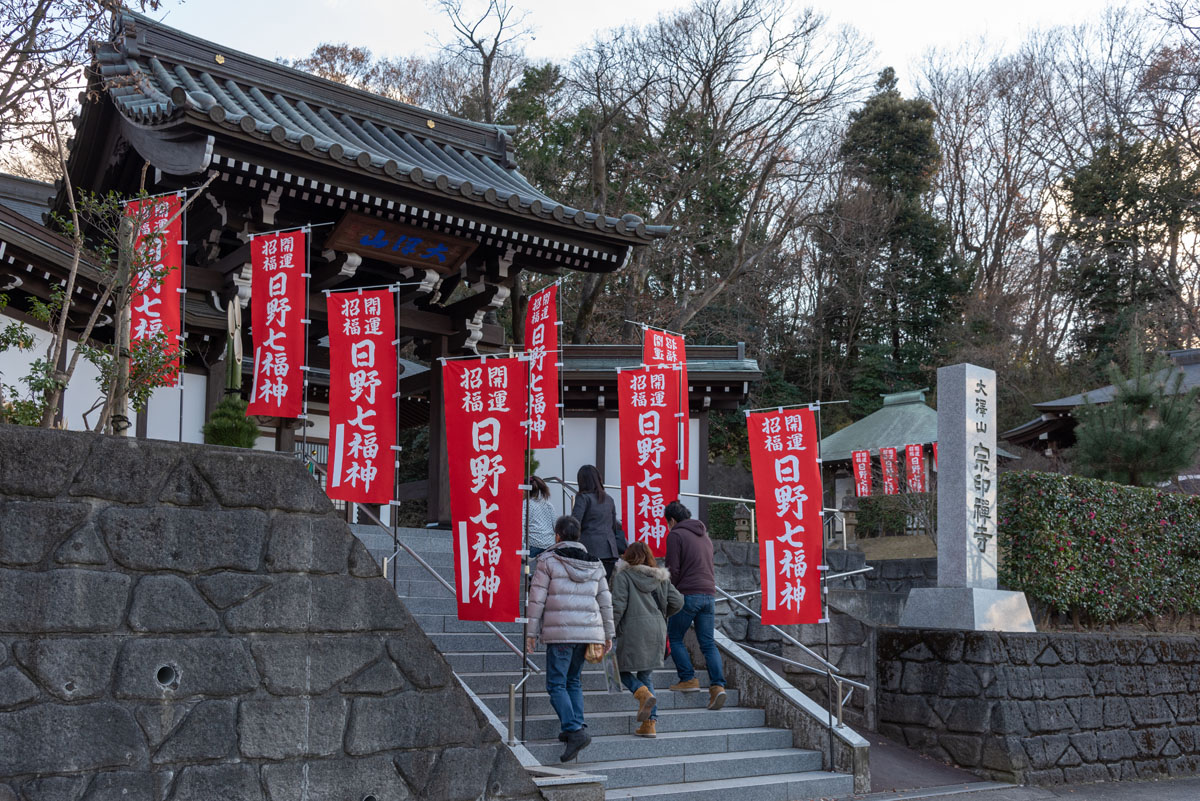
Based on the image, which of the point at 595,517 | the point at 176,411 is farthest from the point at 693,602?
the point at 176,411

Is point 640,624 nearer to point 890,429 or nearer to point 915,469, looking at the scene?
point 915,469

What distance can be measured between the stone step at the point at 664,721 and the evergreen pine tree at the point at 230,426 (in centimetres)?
553

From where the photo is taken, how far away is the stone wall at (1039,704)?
966cm

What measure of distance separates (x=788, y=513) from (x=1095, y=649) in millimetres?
4324

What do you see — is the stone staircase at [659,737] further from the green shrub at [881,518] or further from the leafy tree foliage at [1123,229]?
the leafy tree foliage at [1123,229]

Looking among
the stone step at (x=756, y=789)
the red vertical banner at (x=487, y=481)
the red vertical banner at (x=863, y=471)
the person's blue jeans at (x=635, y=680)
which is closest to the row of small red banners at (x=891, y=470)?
the red vertical banner at (x=863, y=471)

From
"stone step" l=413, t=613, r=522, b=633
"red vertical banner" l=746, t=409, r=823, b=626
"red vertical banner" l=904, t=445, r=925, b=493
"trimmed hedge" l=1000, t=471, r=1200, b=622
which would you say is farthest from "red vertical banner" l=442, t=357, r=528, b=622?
"red vertical banner" l=904, t=445, r=925, b=493

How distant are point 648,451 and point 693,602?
6.51ft

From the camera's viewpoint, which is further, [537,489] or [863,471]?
[863,471]

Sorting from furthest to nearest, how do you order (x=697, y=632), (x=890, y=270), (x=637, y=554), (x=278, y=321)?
(x=890, y=270)
(x=278, y=321)
(x=697, y=632)
(x=637, y=554)

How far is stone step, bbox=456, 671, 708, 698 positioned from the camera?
7.95 metres

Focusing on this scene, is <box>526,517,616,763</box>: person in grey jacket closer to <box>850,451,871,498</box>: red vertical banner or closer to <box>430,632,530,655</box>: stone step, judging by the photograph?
<box>430,632,530,655</box>: stone step

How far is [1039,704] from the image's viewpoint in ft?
32.6

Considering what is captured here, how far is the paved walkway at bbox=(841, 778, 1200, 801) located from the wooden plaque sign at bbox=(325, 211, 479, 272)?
7256mm
